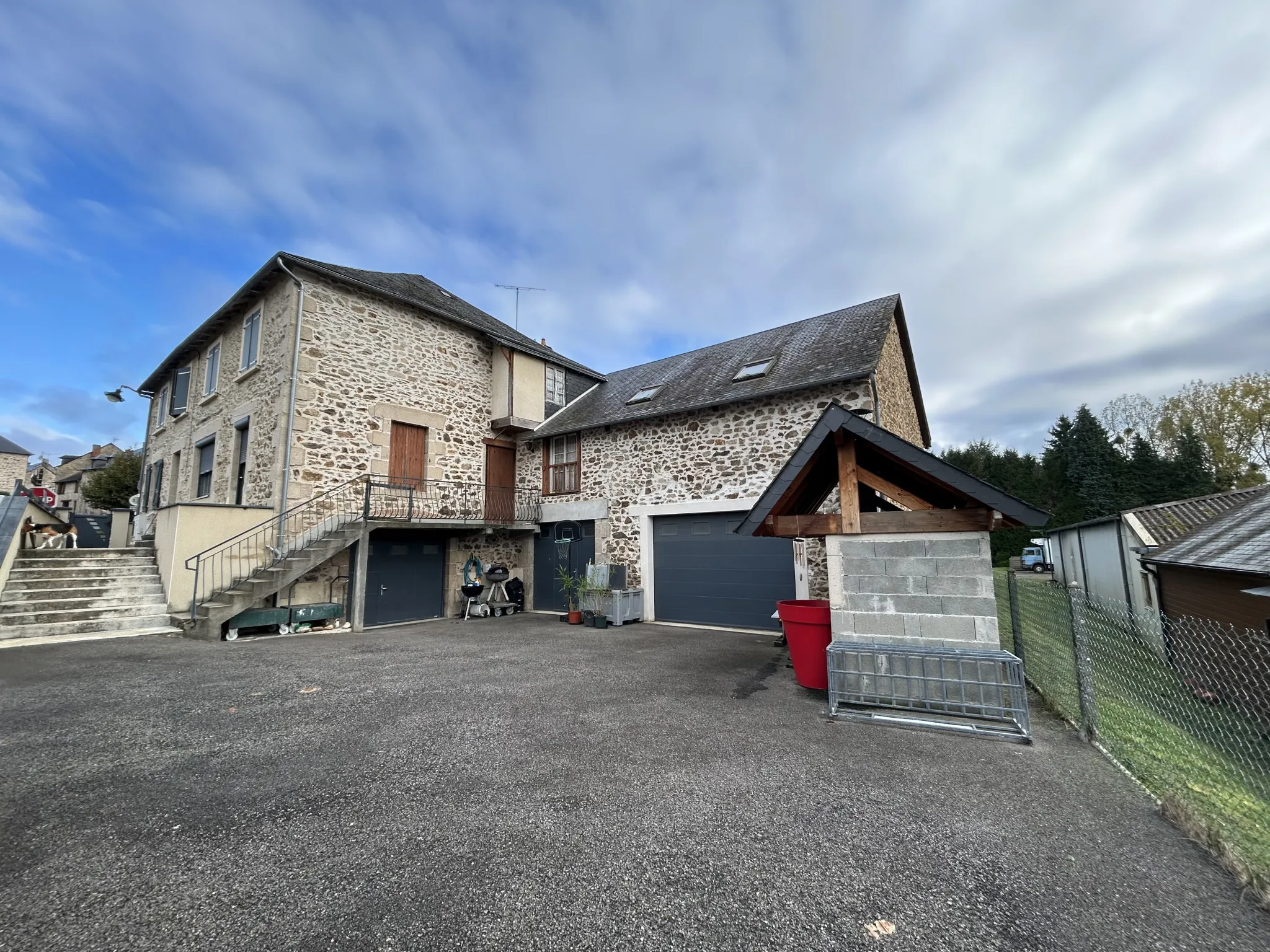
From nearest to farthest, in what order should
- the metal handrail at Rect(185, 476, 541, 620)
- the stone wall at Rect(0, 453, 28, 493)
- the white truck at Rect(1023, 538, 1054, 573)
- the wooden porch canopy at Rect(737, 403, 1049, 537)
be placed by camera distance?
the wooden porch canopy at Rect(737, 403, 1049, 537)
the metal handrail at Rect(185, 476, 541, 620)
the stone wall at Rect(0, 453, 28, 493)
the white truck at Rect(1023, 538, 1054, 573)

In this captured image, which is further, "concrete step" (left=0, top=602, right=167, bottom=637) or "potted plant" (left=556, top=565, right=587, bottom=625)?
"potted plant" (left=556, top=565, right=587, bottom=625)

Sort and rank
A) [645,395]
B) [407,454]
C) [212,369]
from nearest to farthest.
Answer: [407,454], [645,395], [212,369]

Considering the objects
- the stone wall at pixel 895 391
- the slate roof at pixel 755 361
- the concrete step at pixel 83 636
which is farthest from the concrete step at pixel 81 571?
the stone wall at pixel 895 391

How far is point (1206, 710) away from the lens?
6.13 m

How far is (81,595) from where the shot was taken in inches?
320

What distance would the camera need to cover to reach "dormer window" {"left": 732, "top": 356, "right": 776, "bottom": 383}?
1066cm

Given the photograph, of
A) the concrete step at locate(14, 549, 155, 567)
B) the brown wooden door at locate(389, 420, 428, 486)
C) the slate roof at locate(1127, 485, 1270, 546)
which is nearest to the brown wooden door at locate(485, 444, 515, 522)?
the brown wooden door at locate(389, 420, 428, 486)

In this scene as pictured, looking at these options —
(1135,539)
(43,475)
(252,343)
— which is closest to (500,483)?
(252,343)

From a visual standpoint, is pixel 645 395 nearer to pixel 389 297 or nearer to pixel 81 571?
pixel 389 297

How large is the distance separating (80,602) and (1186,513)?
2031 centimetres

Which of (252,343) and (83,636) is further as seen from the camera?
(252,343)

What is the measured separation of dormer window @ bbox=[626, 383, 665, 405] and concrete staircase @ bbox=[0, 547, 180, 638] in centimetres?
968

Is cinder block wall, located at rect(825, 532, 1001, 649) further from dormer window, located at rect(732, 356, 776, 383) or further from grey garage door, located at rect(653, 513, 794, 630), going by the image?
dormer window, located at rect(732, 356, 776, 383)

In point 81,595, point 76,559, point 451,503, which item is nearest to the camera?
point 81,595
